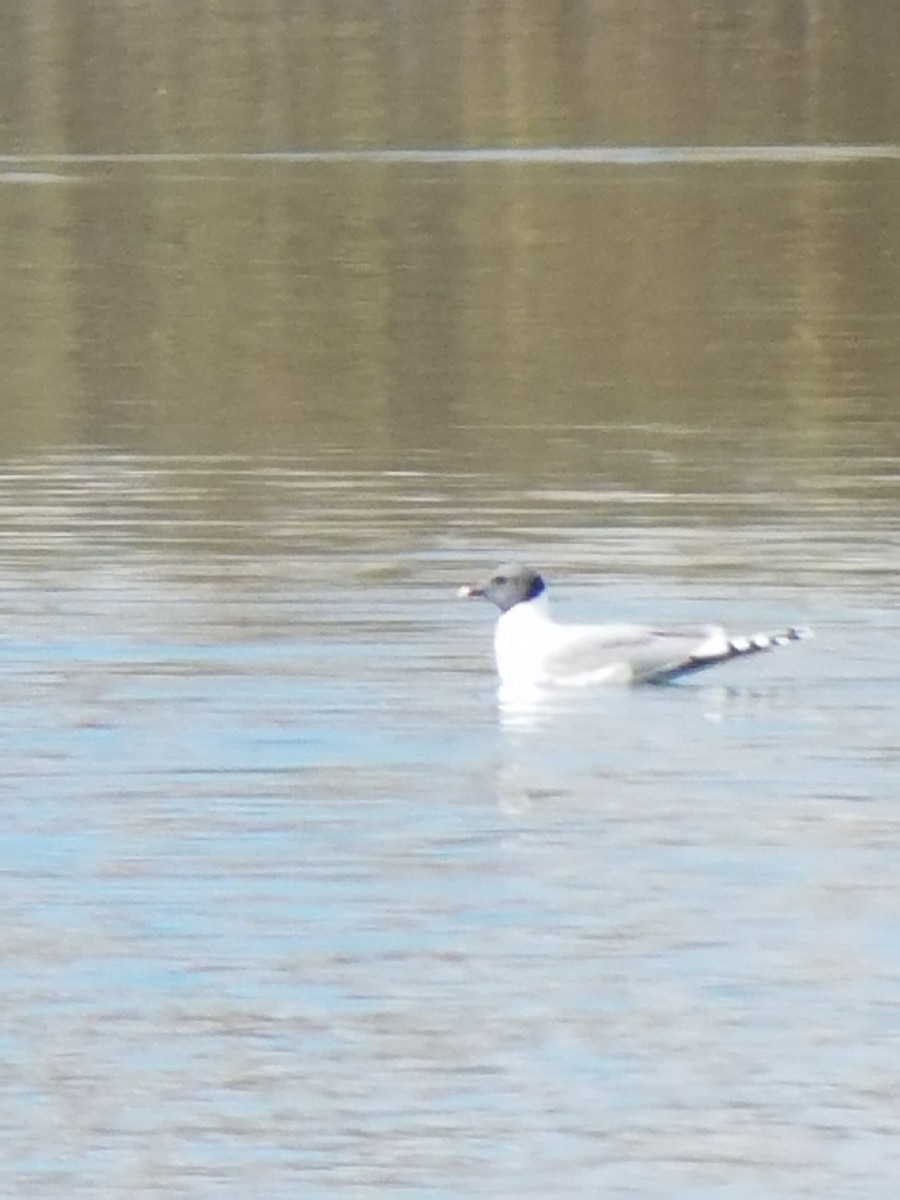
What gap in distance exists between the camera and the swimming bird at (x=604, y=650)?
1391cm

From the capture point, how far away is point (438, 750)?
42.1 ft

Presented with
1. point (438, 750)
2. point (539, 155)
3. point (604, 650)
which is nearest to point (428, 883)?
point (438, 750)

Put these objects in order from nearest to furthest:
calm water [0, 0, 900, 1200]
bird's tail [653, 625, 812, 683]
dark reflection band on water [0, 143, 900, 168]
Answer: calm water [0, 0, 900, 1200], bird's tail [653, 625, 812, 683], dark reflection band on water [0, 143, 900, 168]

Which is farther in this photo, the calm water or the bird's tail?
the bird's tail

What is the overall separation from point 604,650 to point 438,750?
4.28 feet

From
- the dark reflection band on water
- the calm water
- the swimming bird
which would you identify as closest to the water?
the calm water

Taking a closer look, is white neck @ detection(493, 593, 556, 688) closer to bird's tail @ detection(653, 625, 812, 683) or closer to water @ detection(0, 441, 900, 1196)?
water @ detection(0, 441, 900, 1196)

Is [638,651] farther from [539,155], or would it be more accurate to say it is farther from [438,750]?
[539,155]

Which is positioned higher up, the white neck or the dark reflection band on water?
the white neck

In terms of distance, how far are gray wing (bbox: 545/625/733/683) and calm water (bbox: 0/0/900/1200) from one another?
0.47 feet

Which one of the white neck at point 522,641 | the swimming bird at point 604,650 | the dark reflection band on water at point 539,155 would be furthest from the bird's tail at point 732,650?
the dark reflection band on water at point 539,155

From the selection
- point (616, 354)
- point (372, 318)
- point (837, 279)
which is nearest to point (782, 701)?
point (616, 354)

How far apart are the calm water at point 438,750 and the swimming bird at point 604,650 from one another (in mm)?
155

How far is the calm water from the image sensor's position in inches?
355
